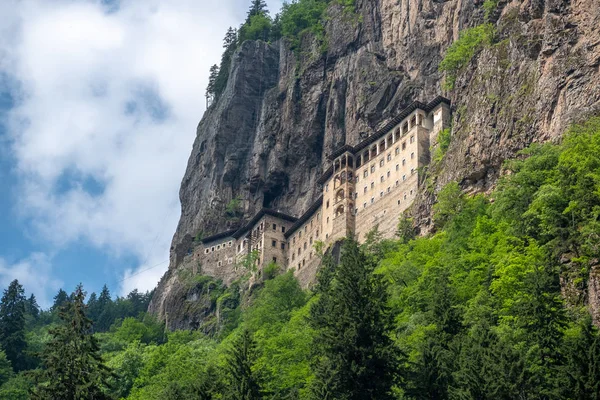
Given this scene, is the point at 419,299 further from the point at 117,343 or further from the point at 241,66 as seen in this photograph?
the point at 241,66

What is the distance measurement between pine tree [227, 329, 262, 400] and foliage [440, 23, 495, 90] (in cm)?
4612

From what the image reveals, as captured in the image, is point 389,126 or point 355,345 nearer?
point 355,345

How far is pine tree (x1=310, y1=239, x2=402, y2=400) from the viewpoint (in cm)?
3922

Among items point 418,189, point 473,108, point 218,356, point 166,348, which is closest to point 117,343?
point 166,348

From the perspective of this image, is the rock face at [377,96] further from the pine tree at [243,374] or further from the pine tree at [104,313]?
the pine tree at [243,374]

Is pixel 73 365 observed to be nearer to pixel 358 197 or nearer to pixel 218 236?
pixel 358 197

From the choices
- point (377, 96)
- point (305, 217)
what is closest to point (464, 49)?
point (377, 96)

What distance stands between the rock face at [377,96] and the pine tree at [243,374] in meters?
32.2

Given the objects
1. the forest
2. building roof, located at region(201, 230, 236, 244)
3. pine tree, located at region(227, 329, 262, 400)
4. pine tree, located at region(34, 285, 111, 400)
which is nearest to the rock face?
building roof, located at region(201, 230, 236, 244)

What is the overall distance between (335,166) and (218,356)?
1357 inches

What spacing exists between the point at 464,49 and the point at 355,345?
5135cm

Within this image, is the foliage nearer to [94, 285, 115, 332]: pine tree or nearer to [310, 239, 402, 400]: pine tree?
[310, 239, 402, 400]: pine tree

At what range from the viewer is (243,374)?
→ 137ft

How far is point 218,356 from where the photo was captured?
6725 centimetres
